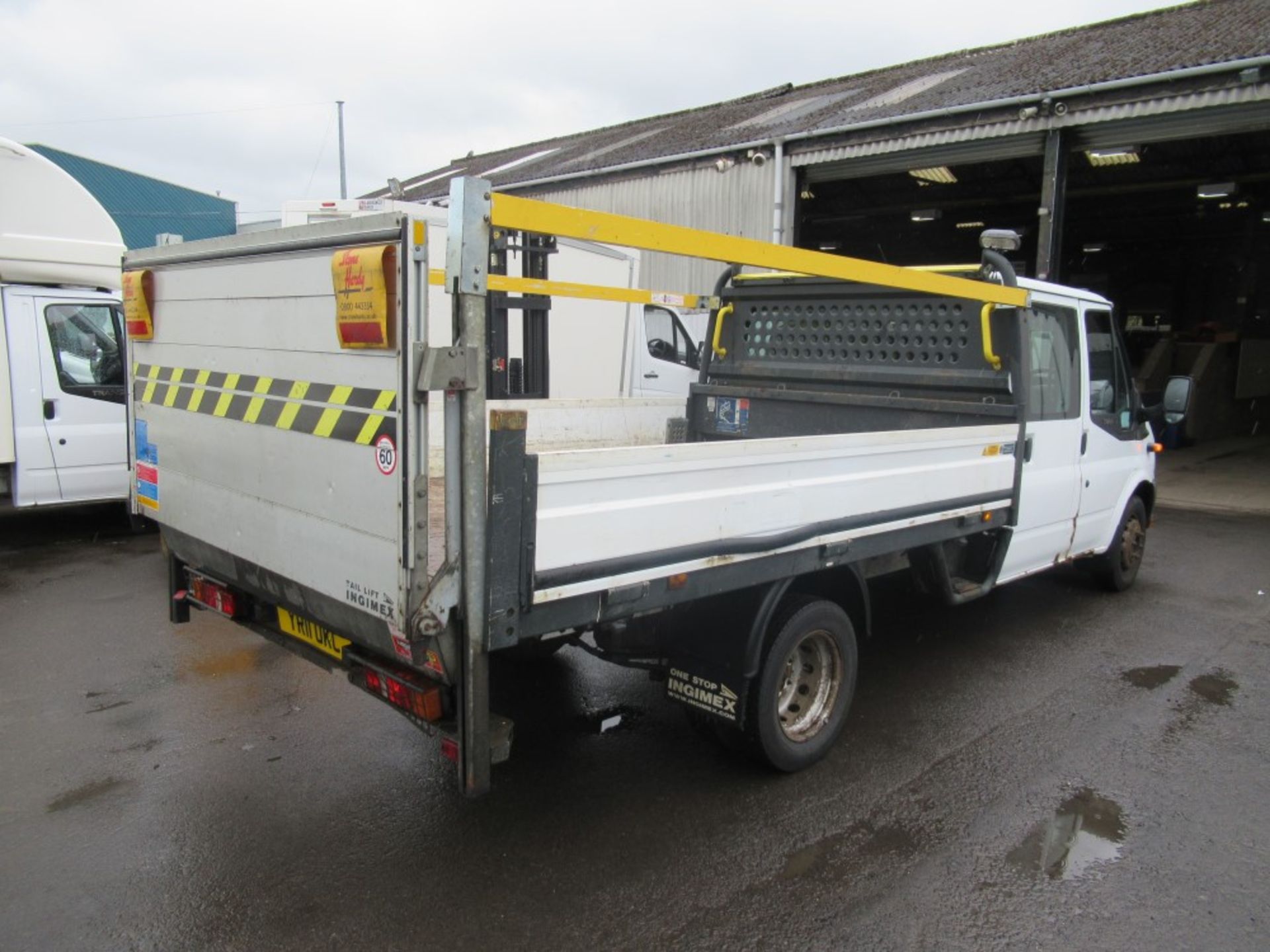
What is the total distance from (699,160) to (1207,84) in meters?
6.84

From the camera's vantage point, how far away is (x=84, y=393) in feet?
25.0

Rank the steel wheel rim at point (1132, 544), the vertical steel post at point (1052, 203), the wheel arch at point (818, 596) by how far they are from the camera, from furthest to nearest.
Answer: the vertical steel post at point (1052, 203), the steel wheel rim at point (1132, 544), the wheel arch at point (818, 596)

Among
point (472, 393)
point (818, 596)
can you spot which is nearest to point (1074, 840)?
point (818, 596)

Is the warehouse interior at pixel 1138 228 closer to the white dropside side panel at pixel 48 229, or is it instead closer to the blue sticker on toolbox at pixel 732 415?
the blue sticker on toolbox at pixel 732 415

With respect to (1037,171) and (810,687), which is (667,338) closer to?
(810,687)

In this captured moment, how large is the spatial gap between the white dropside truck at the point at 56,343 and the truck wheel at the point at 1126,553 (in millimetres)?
8071

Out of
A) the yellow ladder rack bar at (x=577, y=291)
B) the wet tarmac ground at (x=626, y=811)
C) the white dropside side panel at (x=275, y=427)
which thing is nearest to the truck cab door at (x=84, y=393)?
the wet tarmac ground at (x=626, y=811)

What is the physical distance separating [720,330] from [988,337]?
1.74 meters

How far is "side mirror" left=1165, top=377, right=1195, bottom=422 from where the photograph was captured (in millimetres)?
5598

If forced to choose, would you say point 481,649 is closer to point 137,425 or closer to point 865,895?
point 865,895

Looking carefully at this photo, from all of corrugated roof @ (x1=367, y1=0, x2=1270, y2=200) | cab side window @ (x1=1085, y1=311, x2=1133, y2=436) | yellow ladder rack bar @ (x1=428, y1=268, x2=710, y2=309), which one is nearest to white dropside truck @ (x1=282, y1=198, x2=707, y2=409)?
yellow ladder rack bar @ (x1=428, y1=268, x2=710, y2=309)

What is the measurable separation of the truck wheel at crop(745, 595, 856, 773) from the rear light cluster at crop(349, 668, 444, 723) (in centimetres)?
133

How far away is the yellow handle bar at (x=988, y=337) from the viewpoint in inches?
175

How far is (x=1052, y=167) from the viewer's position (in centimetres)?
1038
